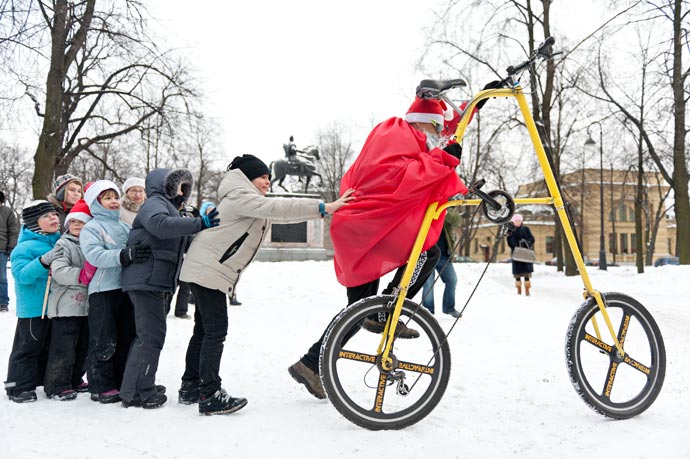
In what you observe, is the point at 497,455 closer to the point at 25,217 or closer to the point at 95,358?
the point at 95,358

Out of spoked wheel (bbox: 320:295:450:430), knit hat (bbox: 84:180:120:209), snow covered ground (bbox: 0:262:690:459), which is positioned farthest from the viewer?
knit hat (bbox: 84:180:120:209)

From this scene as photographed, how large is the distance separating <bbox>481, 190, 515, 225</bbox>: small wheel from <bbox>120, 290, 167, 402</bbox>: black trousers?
2423mm

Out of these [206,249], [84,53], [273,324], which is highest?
[84,53]

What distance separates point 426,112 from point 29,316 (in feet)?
11.0

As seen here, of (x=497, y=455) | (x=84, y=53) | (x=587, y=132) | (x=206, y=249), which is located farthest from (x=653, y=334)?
(x=587, y=132)

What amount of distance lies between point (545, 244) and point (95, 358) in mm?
63858

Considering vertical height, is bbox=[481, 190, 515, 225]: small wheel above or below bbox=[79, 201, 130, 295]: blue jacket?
above

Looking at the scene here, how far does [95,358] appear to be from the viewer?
3.86 meters

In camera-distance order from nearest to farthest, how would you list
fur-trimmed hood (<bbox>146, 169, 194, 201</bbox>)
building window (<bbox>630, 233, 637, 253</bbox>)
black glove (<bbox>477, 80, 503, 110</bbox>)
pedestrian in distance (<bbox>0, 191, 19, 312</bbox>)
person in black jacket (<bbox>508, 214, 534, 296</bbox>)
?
black glove (<bbox>477, 80, 503, 110</bbox>), fur-trimmed hood (<bbox>146, 169, 194, 201</bbox>), pedestrian in distance (<bbox>0, 191, 19, 312</bbox>), person in black jacket (<bbox>508, 214, 534, 296</bbox>), building window (<bbox>630, 233, 637, 253</bbox>)

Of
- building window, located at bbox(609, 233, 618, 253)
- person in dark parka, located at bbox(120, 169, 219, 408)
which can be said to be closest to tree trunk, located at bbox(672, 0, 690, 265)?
person in dark parka, located at bbox(120, 169, 219, 408)

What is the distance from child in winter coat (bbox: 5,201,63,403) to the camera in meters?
3.87

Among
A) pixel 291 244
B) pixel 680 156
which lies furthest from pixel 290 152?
pixel 680 156

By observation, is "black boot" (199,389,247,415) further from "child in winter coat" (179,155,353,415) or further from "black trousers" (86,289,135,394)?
"black trousers" (86,289,135,394)

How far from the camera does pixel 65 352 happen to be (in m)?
3.98
